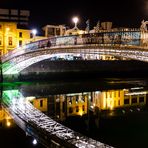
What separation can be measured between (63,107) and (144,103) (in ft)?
17.1

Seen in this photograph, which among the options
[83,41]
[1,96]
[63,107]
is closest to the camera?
[83,41]

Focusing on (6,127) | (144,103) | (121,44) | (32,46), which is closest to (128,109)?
(144,103)

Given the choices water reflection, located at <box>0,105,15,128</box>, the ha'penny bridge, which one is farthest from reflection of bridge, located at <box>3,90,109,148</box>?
water reflection, located at <box>0,105,15,128</box>

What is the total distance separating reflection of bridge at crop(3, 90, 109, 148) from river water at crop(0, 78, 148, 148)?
52 cm

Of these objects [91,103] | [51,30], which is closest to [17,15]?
[51,30]

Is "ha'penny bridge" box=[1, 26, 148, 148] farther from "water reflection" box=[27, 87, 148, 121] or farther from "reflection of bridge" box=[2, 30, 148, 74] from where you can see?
"water reflection" box=[27, 87, 148, 121]

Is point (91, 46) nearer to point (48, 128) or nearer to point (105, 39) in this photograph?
point (105, 39)

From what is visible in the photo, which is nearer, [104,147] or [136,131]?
[104,147]

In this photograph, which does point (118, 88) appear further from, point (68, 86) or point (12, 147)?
point (12, 147)

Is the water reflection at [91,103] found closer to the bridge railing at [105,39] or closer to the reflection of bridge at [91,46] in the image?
the reflection of bridge at [91,46]

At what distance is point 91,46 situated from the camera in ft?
58.1

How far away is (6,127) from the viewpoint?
15312 millimetres

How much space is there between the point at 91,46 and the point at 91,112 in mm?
3630

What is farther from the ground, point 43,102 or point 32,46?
point 32,46
